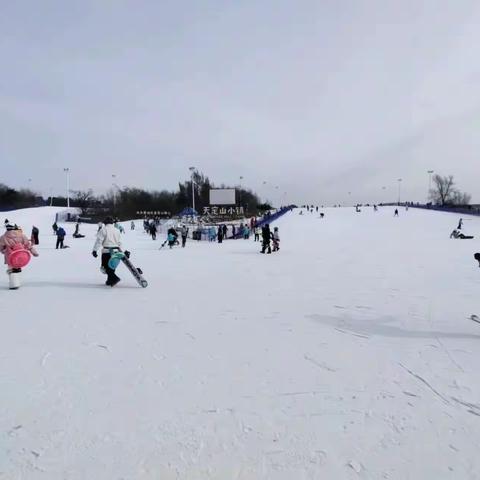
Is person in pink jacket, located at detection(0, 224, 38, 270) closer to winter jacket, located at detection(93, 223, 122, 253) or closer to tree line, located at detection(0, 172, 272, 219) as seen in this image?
winter jacket, located at detection(93, 223, 122, 253)

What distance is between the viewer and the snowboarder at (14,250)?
8.23 meters

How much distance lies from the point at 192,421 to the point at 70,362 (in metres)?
1.80

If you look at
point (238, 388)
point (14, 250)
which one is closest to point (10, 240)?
point (14, 250)

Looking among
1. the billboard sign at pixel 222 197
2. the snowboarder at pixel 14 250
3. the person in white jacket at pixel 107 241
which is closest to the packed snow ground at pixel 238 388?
the snowboarder at pixel 14 250

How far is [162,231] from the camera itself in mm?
44844

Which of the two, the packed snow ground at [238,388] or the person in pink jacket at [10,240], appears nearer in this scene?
the packed snow ground at [238,388]

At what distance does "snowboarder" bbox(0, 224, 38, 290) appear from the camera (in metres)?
8.23

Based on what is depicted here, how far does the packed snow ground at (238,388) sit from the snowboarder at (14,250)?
1.10 metres

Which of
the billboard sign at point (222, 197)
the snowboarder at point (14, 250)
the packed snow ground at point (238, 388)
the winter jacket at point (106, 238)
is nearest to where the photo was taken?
the packed snow ground at point (238, 388)

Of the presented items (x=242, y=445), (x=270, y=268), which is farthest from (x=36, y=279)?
(x=242, y=445)

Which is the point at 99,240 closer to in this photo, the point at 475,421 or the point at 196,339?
the point at 196,339

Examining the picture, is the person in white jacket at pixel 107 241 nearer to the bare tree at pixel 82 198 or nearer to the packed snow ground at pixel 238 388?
the packed snow ground at pixel 238 388

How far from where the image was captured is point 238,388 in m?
3.54

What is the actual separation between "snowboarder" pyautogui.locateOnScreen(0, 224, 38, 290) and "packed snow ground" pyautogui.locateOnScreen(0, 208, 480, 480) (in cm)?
110
